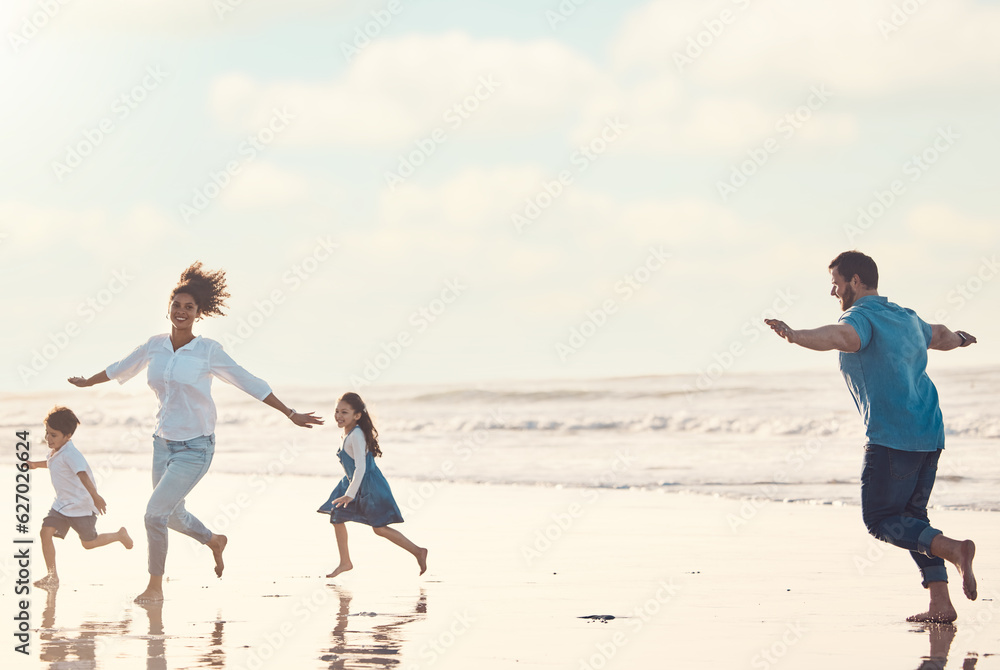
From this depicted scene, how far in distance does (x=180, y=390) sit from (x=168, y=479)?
1.72ft

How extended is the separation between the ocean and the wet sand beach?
4.94ft

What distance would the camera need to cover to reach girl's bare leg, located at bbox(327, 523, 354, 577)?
25.8 feet

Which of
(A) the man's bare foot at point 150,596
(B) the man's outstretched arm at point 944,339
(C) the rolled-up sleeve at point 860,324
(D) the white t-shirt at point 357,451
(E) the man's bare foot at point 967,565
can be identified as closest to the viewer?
(E) the man's bare foot at point 967,565

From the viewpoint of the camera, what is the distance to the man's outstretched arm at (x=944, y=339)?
21.1 ft

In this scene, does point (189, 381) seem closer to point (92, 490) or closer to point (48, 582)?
point (92, 490)

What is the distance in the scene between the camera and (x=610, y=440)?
2420cm

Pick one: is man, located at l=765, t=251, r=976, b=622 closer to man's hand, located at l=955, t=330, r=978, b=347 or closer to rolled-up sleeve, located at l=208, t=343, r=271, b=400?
man's hand, located at l=955, t=330, r=978, b=347

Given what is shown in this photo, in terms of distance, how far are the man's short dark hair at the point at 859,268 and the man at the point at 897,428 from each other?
12 cm

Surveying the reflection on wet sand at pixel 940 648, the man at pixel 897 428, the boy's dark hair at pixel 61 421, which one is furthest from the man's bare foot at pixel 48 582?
the reflection on wet sand at pixel 940 648

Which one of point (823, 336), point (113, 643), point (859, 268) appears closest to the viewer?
point (113, 643)

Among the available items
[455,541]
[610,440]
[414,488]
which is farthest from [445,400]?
[455,541]

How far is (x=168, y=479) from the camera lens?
22.8 ft

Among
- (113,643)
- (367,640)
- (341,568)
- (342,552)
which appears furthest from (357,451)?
(113,643)

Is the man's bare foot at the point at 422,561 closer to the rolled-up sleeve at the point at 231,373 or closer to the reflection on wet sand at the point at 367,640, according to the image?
the reflection on wet sand at the point at 367,640
